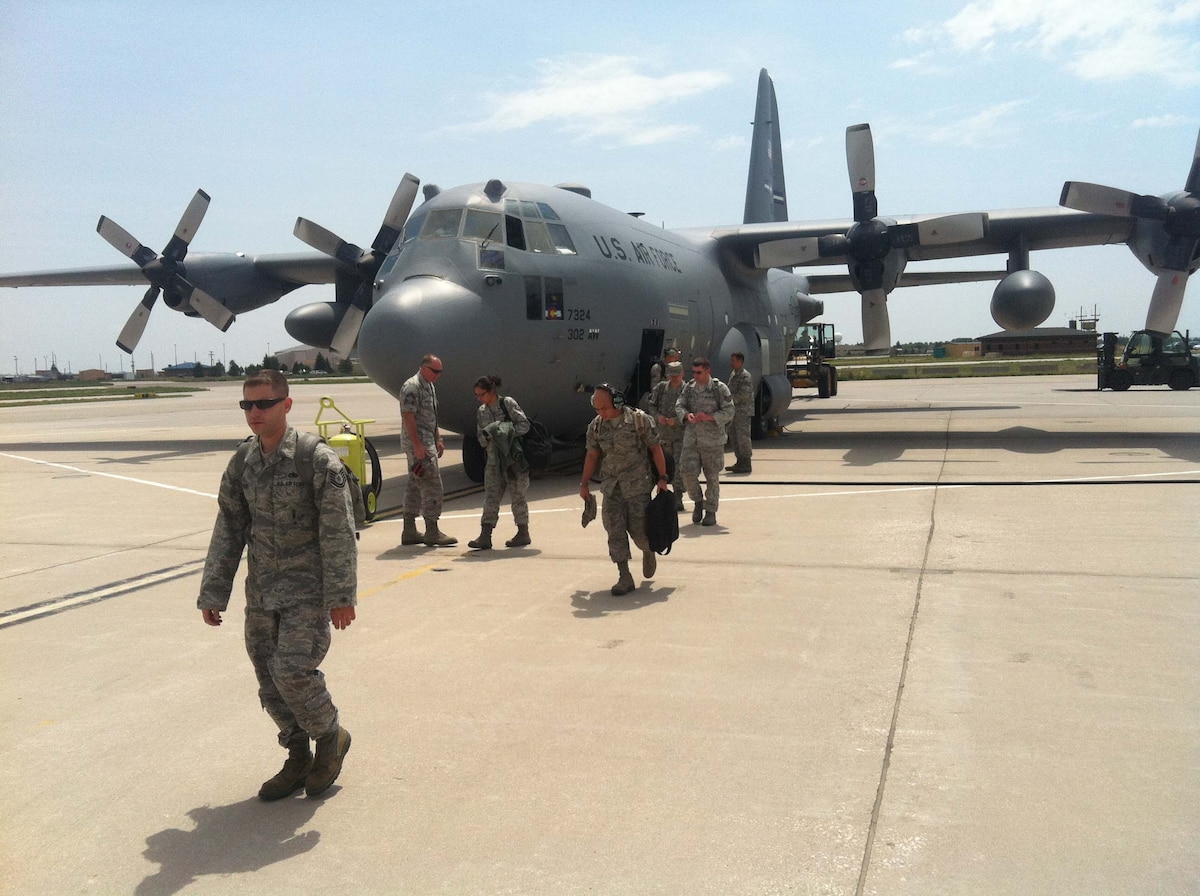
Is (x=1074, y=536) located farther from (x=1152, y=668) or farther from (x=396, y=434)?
(x=396, y=434)

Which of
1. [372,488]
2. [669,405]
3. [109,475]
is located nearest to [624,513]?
[669,405]

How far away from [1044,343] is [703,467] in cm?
10859

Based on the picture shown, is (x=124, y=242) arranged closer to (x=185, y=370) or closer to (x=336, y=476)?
(x=336, y=476)

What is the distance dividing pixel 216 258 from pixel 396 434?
6084 mm

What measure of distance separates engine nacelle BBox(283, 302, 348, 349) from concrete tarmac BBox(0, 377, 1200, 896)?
39.6 ft

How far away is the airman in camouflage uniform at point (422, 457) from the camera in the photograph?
9555mm

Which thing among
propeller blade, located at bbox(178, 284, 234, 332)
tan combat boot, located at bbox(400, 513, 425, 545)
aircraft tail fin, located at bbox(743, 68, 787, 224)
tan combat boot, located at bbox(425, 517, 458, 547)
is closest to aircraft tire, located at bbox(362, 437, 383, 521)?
tan combat boot, located at bbox(400, 513, 425, 545)

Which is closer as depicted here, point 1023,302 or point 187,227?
point 1023,302

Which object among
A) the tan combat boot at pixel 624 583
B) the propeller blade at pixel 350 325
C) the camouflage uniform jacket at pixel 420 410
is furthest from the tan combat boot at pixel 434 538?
the propeller blade at pixel 350 325

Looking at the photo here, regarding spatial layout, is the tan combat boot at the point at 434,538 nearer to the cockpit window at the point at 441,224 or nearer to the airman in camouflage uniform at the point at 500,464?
the airman in camouflage uniform at the point at 500,464

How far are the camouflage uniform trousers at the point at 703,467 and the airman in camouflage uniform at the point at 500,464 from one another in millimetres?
1853

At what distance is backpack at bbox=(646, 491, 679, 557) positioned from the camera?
7.43 meters

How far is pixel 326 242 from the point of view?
20375 mm

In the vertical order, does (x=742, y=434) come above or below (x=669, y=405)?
below
